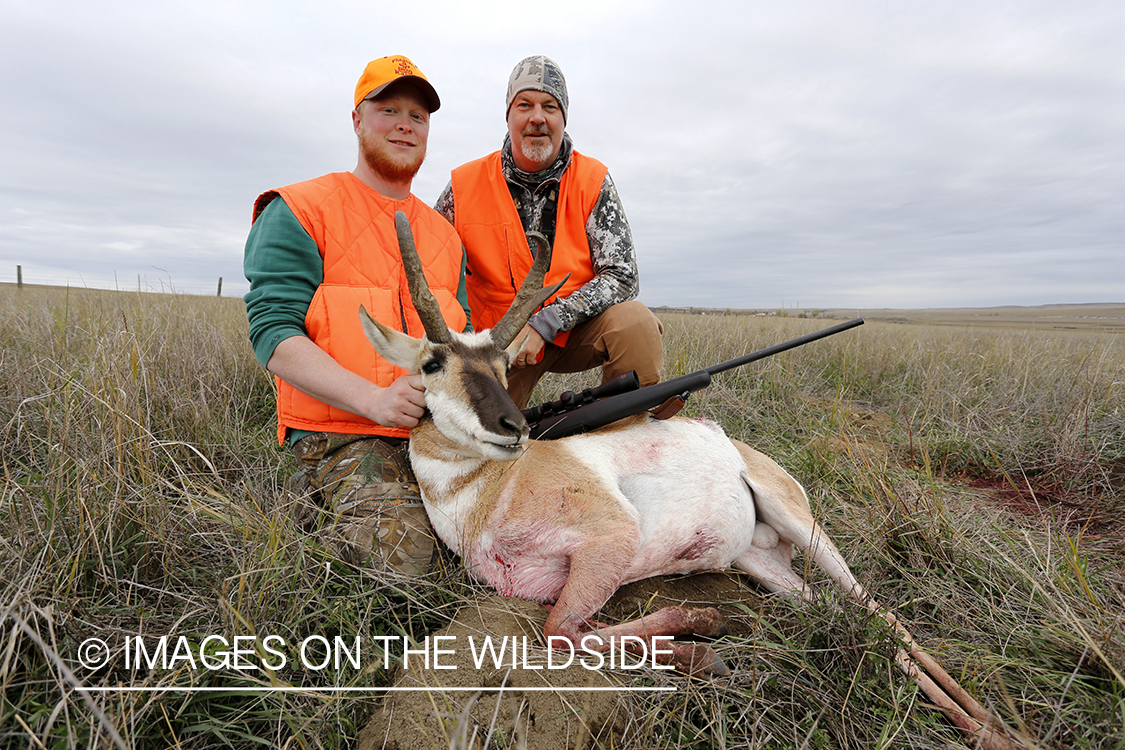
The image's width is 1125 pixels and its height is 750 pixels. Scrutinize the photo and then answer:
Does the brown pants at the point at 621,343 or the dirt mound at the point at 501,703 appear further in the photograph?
the brown pants at the point at 621,343

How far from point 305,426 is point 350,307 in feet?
2.88

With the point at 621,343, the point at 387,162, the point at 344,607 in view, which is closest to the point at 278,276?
the point at 387,162

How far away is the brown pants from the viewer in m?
4.77

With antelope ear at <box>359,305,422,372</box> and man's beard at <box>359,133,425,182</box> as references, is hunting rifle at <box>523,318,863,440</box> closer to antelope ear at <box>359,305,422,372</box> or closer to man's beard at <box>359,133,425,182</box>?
antelope ear at <box>359,305,422,372</box>

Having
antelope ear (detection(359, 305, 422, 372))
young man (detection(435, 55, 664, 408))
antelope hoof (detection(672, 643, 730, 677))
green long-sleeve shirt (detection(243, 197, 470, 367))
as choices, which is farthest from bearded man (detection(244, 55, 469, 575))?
antelope hoof (detection(672, 643, 730, 677))

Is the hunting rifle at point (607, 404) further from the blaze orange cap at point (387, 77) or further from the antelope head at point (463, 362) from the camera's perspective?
the blaze orange cap at point (387, 77)

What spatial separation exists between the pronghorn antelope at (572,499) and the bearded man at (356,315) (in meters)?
0.27

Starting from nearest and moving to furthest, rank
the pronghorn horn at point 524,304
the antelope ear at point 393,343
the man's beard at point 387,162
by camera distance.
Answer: the antelope ear at point 393,343 < the pronghorn horn at point 524,304 < the man's beard at point 387,162

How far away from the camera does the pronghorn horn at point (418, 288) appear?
286cm

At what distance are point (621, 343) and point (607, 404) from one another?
49.7 inches

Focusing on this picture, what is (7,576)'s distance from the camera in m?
2.07

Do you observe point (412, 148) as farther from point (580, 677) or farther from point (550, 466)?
point (580, 677)

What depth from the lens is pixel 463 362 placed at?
3.05 m

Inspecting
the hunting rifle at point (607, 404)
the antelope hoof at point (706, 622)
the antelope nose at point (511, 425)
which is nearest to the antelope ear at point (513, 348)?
the hunting rifle at point (607, 404)
